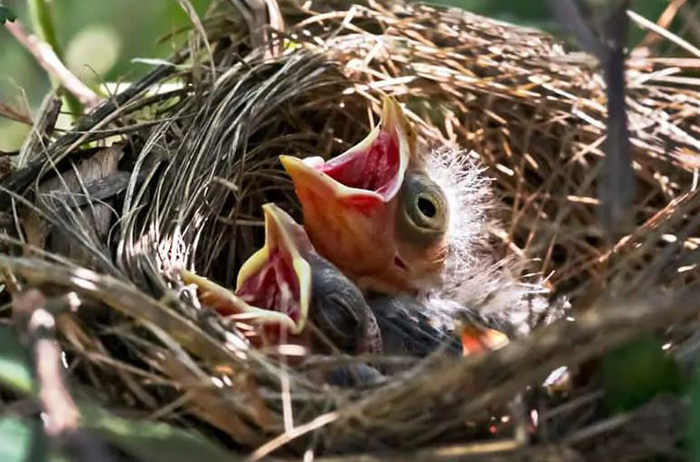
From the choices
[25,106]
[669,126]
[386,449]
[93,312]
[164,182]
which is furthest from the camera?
[669,126]

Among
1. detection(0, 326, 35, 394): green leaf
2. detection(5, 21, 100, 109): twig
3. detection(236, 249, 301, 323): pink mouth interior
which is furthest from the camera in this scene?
detection(5, 21, 100, 109): twig

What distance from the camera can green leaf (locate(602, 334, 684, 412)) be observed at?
37.2 inches

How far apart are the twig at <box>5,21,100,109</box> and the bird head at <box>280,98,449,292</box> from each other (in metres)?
0.46

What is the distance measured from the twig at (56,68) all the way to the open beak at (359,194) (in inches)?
18.1

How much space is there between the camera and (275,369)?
3.43 feet

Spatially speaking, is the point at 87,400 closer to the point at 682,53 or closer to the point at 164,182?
the point at 164,182

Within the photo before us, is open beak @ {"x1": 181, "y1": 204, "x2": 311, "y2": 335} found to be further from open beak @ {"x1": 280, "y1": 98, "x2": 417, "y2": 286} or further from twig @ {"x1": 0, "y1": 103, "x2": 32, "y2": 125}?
twig @ {"x1": 0, "y1": 103, "x2": 32, "y2": 125}

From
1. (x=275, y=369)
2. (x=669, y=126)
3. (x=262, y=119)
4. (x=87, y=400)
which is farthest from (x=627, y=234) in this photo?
(x=87, y=400)

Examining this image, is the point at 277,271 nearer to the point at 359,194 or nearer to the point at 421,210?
the point at 359,194

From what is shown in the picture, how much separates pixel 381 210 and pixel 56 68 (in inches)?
23.7

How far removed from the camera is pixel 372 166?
1586 mm

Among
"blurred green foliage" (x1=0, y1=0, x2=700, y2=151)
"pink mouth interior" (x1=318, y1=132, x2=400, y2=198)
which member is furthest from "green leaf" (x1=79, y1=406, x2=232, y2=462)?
"blurred green foliage" (x1=0, y1=0, x2=700, y2=151)

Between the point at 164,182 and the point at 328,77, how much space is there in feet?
1.28

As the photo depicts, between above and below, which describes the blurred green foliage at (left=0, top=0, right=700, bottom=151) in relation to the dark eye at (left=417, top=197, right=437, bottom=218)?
above
